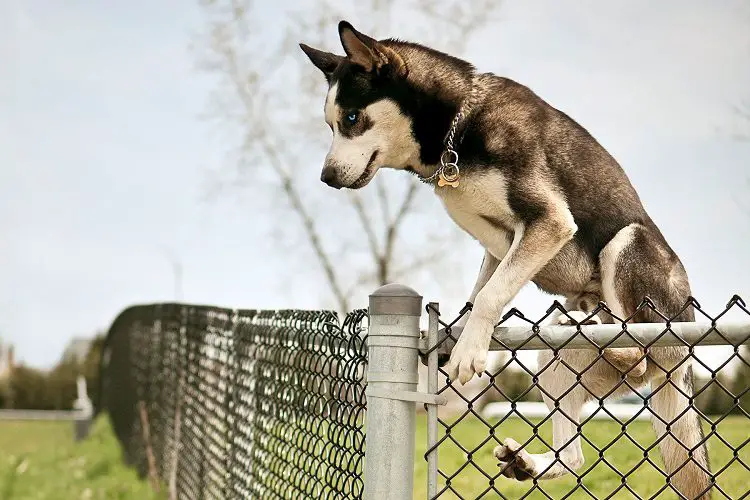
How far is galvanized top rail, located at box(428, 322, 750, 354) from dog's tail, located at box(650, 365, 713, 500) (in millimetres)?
430

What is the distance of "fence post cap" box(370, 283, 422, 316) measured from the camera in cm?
238

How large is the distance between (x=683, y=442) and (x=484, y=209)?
3.93 ft

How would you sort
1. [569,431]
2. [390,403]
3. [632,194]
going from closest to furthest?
1. [390,403]
2. [569,431]
3. [632,194]

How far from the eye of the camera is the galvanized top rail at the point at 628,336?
7.98 feet

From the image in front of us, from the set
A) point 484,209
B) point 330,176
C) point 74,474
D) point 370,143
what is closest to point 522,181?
point 484,209

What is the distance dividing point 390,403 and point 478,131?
Result: 5.61ft

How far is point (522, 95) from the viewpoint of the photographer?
159 inches

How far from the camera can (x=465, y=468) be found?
5559 mm

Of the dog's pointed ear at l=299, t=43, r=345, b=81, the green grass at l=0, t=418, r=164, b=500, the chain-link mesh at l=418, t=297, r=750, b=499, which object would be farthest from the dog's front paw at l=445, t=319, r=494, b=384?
the green grass at l=0, t=418, r=164, b=500

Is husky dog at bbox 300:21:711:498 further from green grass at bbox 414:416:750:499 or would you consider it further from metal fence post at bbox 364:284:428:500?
metal fence post at bbox 364:284:428:500

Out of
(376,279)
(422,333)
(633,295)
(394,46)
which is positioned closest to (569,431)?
(633,295)

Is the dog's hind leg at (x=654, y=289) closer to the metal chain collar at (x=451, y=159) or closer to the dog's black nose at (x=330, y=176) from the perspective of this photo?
the metal chain collar at (x=451, y=159)

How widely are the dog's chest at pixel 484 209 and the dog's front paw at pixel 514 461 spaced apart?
105 centimetres

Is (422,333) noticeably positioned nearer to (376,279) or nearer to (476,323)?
(476,323)
